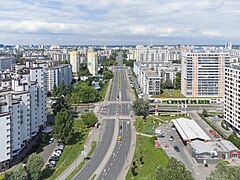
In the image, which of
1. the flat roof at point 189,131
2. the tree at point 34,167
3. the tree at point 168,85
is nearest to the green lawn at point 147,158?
the flat roof at point 189,131

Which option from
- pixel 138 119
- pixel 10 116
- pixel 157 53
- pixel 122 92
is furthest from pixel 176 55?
pixel 10 116

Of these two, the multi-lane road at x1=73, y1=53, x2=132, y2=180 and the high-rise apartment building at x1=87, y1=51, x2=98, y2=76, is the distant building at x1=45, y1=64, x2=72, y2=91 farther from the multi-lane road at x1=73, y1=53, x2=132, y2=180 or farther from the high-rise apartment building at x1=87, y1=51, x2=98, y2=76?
the high-rise apartment building at x1=87, y1=51, x2=98, y2=76

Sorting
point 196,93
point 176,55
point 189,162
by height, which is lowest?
point 189,162

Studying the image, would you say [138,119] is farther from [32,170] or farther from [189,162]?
[32,170]

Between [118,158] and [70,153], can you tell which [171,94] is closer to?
[118,158]

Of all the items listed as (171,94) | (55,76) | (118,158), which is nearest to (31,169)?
(118,158)

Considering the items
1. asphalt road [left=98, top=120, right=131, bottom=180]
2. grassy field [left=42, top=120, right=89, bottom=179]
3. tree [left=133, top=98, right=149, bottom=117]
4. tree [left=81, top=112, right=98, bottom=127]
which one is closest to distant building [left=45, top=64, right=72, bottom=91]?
tree [left=133, top=98, right=149, bottom=117]

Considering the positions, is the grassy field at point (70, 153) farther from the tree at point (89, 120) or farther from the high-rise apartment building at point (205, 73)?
the high-rise apartment building at point (205, 73)
